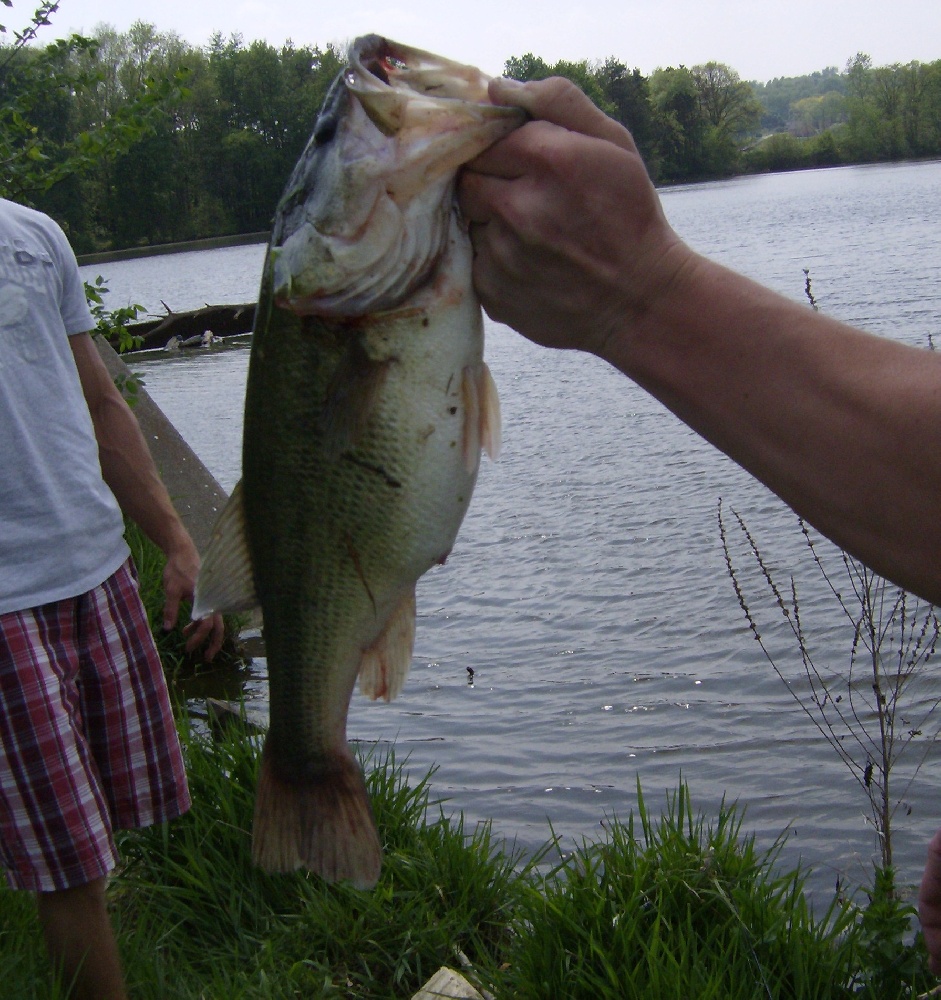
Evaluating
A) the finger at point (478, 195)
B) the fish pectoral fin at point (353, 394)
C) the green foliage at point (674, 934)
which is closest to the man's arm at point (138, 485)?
the green foliage at point (674, 934)

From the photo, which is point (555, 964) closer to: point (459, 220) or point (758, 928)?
point (758, 928)

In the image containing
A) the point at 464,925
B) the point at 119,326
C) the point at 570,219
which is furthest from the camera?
the point at 119,326

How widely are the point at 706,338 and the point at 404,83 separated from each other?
2.42 ft

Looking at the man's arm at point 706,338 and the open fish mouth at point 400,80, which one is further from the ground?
the open fish mouth at point 400,80

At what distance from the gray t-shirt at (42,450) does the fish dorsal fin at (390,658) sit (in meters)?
1.23

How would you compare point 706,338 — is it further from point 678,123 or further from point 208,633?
point 678,123

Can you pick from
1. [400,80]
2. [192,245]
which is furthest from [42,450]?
[192,245]

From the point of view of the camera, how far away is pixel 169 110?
640 cm

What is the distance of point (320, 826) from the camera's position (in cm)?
228

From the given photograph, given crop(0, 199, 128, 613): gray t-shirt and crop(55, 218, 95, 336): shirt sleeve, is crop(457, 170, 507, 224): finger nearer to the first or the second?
crop(0, 199, 128, 613): gray t-shirt

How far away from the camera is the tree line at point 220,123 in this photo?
20.2 feet

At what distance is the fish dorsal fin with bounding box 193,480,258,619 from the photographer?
2195 millimetres

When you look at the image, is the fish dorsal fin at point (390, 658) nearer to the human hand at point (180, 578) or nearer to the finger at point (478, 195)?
the finger at point (478, 195)

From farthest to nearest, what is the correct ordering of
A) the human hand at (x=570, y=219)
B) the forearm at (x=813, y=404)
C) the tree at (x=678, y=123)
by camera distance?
1. the tree at (x=678, y=123)
2. the human hand at (x=570, y=219)
3. the forearm at (x=813, y=404)
